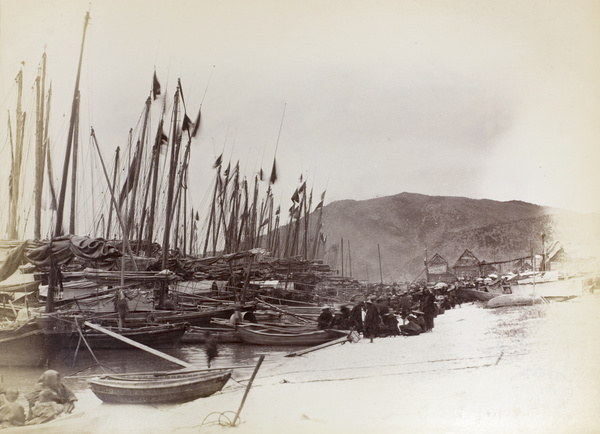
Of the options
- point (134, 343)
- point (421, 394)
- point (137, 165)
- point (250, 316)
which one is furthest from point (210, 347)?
point (137, 165)

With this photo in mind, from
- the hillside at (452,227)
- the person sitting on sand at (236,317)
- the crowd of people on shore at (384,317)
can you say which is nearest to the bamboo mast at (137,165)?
the person sitting on sand at (236,317)

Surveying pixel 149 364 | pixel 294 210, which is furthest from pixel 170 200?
pixel 149 364

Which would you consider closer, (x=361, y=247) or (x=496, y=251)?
(x=496, y=251)

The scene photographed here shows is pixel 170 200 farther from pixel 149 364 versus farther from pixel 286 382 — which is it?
pixel 286 382

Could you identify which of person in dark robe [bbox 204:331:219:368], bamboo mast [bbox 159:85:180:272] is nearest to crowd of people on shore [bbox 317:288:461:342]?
person in dark robe [bbox 204:331:219:368]

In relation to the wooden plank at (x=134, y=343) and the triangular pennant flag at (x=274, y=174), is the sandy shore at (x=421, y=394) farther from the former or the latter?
the triangular pennant flag at (x=274, y=174)

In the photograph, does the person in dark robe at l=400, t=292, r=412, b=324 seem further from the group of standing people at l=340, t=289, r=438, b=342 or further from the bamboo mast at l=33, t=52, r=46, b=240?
the bamboo mast at l=33, t=52, r=46, b=240

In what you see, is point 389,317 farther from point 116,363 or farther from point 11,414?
point 11,414

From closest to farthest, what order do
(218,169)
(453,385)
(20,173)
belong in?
1. (453,385)
2. (20,173)
3. (218,169)
